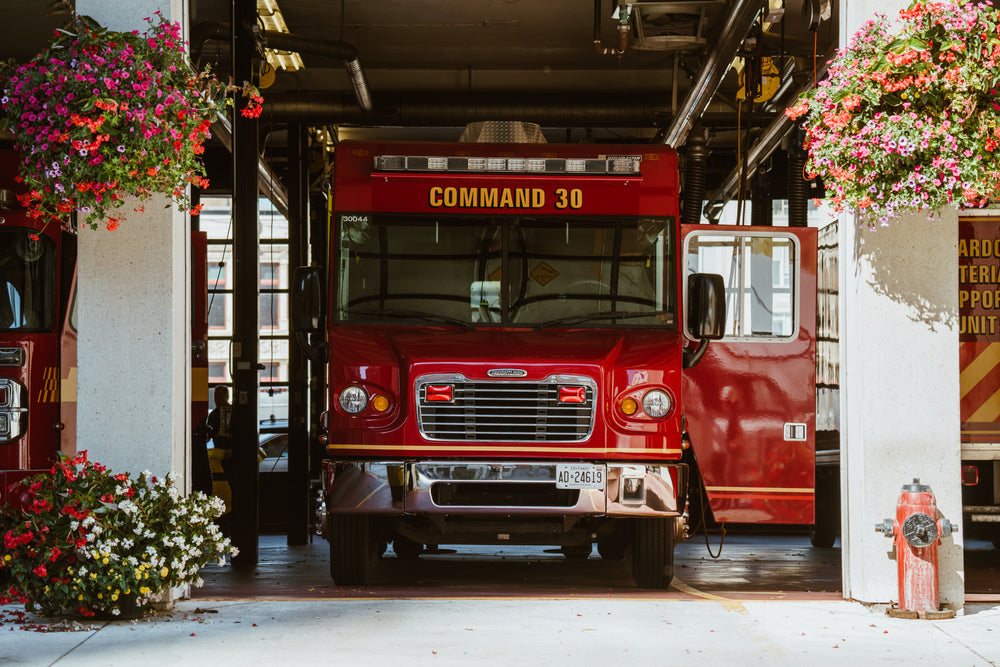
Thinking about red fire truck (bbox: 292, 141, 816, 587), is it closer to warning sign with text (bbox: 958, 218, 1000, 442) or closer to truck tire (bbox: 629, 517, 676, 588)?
truck tire (bbox: 629, 517, 676, 588)

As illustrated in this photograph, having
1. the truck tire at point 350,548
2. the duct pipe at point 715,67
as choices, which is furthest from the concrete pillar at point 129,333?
the duct pipe at point 715,67

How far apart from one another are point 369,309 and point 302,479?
5.01 meters

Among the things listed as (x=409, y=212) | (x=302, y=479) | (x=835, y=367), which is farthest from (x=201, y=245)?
(x=835, y=367)

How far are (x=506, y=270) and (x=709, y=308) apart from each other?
1420 millimetres

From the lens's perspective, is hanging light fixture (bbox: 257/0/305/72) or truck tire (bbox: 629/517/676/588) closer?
truck tire (bbox: 629/517/676/588)

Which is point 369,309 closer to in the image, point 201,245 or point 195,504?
point 195,504

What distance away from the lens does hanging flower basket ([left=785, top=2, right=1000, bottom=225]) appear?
596 centimetres

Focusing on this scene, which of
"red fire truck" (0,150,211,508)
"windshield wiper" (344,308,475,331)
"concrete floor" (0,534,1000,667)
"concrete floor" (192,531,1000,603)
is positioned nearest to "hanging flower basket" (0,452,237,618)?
"concrete floor" (0,534,1000,667)

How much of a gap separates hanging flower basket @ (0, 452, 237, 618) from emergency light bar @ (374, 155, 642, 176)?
2956 millimetres

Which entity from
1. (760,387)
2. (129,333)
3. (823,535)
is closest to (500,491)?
(129,333)

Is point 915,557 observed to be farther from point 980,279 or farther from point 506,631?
point 980,279

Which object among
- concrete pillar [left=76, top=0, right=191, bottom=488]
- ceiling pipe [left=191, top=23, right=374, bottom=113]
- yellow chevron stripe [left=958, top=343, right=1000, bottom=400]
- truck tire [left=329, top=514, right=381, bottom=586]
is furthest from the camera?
ceiling pipe [left=191, top=23, right=374, bottom=113]

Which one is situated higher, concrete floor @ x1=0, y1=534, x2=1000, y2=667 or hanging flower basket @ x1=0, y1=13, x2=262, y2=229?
hanging flower basket @ x1=0, y1=13, x2=262, y2=229

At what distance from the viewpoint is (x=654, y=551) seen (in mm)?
7922
